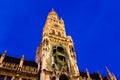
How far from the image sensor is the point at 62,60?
139 ft

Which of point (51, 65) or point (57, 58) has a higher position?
point (57, 58)

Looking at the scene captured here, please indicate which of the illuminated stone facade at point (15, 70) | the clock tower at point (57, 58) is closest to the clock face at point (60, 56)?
the clock tower at point (57, 58)

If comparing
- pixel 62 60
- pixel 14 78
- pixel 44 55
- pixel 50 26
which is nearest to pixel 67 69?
pixel 62 60

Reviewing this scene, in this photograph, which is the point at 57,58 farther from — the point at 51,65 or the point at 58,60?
the point at 51,65

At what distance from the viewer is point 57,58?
41.8m

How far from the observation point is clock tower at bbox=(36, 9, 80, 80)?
37438 millimetres

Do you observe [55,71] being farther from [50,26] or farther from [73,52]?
[50,26]

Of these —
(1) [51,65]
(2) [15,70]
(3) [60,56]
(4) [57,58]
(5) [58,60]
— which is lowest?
(2) [15,70]

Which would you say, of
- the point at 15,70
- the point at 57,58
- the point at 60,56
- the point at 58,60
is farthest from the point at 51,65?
the point at 15,70

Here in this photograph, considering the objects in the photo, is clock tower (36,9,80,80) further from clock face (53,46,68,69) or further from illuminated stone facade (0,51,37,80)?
illuminated stone facade (0,51,37,80)

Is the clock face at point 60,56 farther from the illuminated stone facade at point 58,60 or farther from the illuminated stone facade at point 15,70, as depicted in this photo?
the illuminated stone facade at point 15,70

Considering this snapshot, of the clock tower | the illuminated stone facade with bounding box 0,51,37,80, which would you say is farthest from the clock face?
the illuminated stone facade with bounding box 0,51,37,80

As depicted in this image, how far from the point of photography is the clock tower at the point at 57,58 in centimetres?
3744

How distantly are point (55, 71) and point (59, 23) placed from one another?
1012 inches
